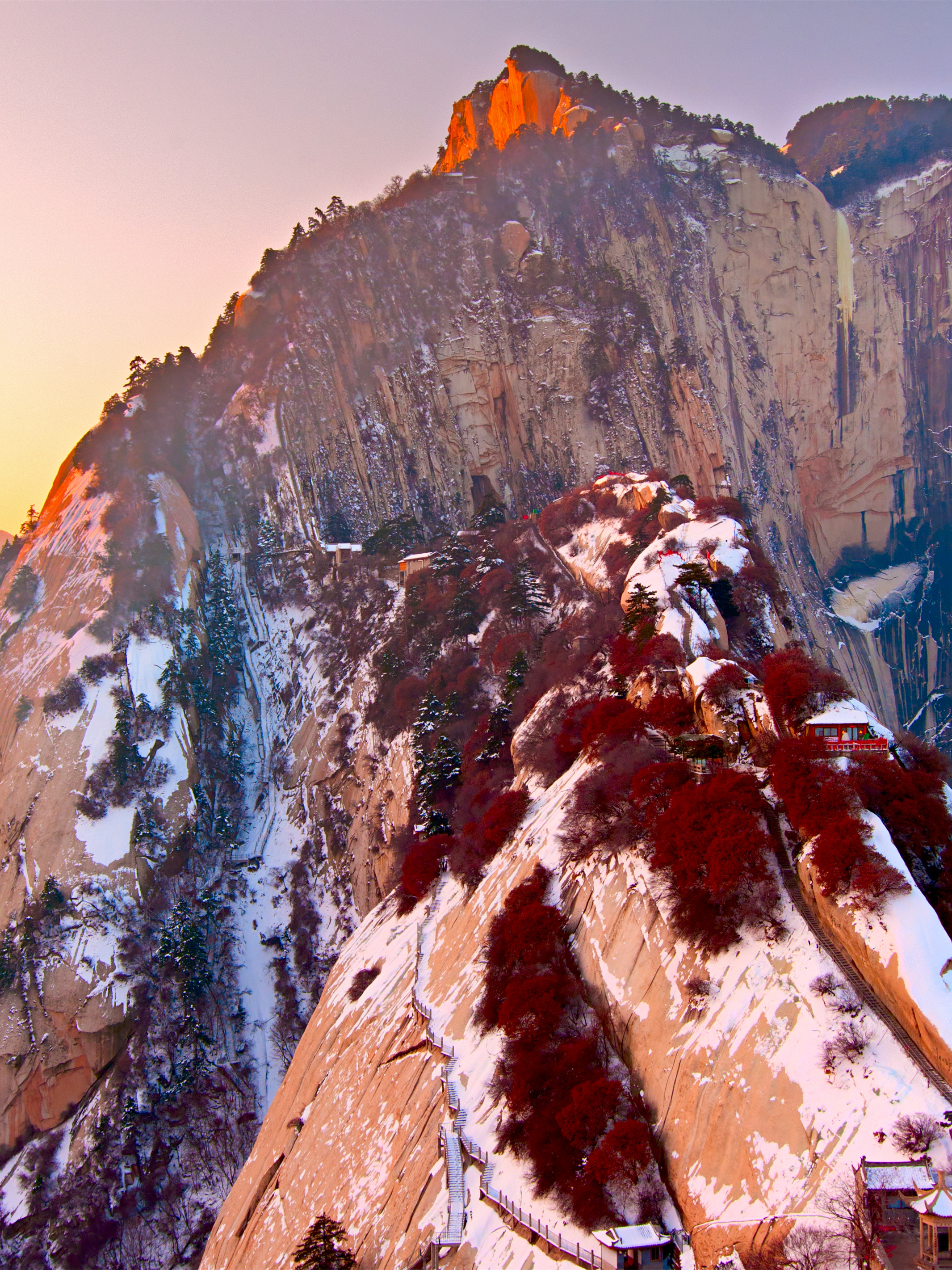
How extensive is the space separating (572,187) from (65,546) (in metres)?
44.6

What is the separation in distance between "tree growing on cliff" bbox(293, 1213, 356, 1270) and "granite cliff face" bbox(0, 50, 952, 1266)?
2.70 feet

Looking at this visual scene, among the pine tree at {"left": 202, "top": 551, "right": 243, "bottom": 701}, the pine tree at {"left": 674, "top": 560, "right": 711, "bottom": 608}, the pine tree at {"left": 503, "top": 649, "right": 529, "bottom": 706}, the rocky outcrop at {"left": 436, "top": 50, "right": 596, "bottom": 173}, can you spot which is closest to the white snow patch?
the pine tree at {"left": 202, "top": 551, "right": 243, "bottom": 701}

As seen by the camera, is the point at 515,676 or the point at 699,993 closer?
the point at 699,993

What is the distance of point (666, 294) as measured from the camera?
68625mm

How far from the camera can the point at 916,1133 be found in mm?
13336

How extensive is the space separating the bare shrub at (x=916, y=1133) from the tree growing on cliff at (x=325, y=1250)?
1169cm

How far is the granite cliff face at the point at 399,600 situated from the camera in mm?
20859

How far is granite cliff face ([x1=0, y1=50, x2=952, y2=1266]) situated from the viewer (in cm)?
2086

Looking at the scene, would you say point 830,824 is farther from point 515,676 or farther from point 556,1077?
point 515,676

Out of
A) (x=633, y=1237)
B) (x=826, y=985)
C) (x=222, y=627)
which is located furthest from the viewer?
(x=222, y=627)

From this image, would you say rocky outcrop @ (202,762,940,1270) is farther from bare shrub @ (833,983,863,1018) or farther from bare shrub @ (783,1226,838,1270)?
bare shrub @ (783,1226,838,1270)

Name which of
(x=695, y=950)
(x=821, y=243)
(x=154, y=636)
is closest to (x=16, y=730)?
(x=154, y=636)

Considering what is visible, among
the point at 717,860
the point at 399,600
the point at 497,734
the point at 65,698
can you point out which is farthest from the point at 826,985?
the point at 65,698

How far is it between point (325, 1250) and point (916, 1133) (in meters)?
12.7
